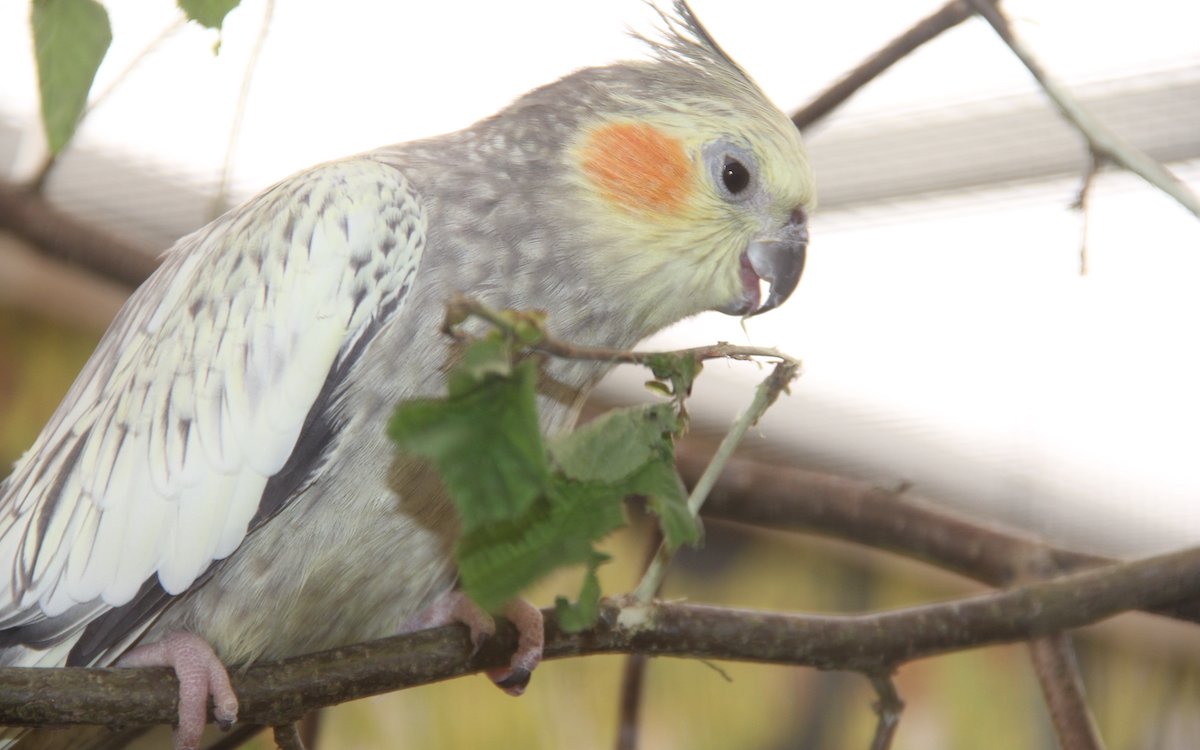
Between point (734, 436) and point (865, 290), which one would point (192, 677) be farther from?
point (865, 290)

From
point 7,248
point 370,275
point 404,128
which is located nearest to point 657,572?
point 370,275

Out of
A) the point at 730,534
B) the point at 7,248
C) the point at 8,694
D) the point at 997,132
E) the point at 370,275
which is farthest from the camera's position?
the point at 730,534

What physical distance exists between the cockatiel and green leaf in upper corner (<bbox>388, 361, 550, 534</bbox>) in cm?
91

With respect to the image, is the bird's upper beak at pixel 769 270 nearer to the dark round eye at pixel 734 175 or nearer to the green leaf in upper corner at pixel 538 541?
the dark round eye at pixel 734 175

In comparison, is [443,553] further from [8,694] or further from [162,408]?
[8,694]

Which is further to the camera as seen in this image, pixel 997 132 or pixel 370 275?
pixel 997 132

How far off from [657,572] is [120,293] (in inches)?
83.3

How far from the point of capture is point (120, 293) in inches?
122

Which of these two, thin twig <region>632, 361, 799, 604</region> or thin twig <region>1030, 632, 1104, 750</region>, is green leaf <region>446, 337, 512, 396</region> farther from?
thin twig <region>1030, 632, 1104, 750</region>

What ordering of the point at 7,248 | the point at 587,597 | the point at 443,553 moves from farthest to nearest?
1. the point at 7,248
2. the point at 443,553
3. the point at 587,597

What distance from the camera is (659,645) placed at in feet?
5.60

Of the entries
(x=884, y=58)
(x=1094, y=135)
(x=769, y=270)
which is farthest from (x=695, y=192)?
(x=1094, y=135)

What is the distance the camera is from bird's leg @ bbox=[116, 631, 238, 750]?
5.13 ft

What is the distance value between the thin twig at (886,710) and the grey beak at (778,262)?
Answer: 2.25ft
